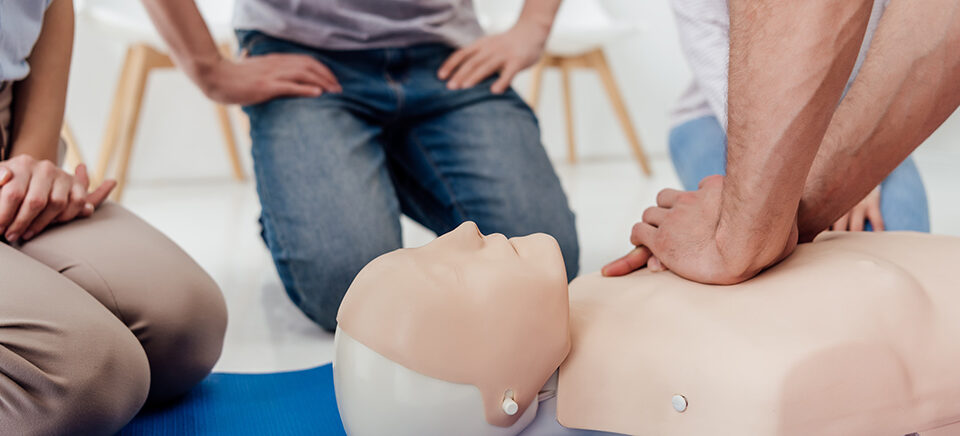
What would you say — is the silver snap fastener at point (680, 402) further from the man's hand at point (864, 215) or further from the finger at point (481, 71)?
the finger at point (481, 71)

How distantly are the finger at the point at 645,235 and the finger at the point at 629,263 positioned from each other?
0.5 inches

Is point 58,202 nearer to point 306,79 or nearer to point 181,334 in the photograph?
point 181,334

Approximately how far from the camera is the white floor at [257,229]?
1.30 m

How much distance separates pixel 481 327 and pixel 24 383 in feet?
1.45

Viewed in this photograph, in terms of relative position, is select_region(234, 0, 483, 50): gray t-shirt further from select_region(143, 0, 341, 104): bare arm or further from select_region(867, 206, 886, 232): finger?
select_region(867, 206, 886, 232): finger

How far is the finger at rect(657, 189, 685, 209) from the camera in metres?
0.88

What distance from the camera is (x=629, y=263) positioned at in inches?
34.4

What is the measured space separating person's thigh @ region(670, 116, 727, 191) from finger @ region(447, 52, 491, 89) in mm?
420

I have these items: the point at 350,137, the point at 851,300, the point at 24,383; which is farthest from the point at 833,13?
the point at 350,137

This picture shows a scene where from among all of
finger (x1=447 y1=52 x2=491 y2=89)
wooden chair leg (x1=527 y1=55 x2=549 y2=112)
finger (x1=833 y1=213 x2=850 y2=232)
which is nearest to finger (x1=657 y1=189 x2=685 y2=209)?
finger (x1=833 y1=213 x2=850 y2=232)

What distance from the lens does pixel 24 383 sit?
73cm

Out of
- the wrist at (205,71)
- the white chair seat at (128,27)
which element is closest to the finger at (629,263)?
the wrist at (205,71)

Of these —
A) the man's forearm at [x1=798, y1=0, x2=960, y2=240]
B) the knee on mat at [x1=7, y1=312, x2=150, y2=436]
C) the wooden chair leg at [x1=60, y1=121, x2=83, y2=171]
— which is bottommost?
the wooden chair leg at [x1=60, y1=121, x2=83, y2=171]

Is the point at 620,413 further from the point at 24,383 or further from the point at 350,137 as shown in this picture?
the point at 350,137
